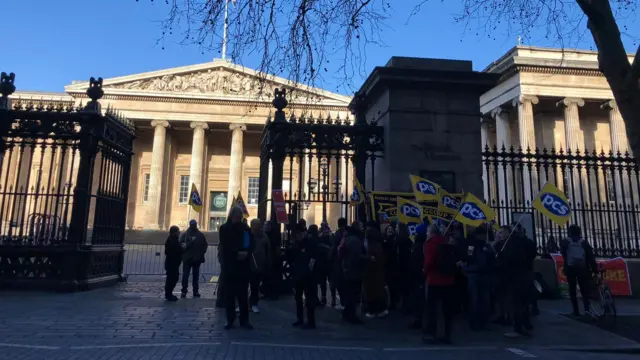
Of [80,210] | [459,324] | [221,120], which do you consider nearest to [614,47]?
[459,324]

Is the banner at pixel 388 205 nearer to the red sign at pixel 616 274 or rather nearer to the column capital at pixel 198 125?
the red sign at pixel 616 274

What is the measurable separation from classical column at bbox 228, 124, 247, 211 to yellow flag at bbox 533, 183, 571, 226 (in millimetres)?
38471

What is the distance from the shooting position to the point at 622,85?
6129mm

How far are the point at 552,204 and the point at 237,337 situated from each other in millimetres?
5604

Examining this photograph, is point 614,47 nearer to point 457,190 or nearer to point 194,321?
point 457,190

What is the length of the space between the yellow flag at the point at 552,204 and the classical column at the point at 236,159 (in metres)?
38.5

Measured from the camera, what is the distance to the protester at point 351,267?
709 centimetres

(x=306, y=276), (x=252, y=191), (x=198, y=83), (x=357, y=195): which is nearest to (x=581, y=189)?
(x=357, y=195)

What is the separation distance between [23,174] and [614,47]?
37.7 m

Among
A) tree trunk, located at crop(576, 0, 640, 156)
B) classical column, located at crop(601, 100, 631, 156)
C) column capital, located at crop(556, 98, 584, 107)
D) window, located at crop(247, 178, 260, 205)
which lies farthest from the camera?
window, located at crop(247, 178, 260, 205)

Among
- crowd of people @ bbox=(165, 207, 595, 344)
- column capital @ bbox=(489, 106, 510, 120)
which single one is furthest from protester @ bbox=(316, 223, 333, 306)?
column capital @ bbox=(489, 106, 510, 120)

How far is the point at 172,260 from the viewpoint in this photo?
30.8 ft

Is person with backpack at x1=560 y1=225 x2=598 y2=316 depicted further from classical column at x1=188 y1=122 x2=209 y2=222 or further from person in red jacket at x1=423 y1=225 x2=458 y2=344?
classical column at x1=188 y1=122 x2=209 y2=222

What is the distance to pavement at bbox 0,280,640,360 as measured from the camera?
5180mm
